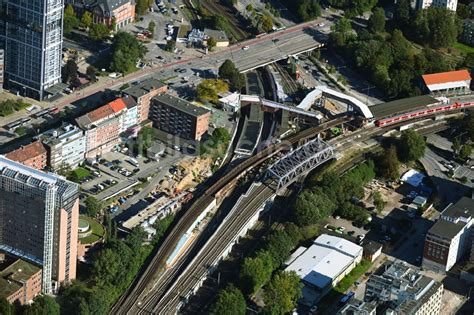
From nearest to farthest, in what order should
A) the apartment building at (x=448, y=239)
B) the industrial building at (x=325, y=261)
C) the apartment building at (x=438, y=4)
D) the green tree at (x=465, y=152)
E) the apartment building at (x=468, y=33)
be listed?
1. the industrial building at (x=325, y=261)
2. the apartment building at (x=448, y=239)
3. the green tree at (x=465, y=152)
4. the apartment building at (x=468, y=33)
5. the apartment building at (x=438, y=4)

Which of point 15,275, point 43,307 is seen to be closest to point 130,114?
point 15,275

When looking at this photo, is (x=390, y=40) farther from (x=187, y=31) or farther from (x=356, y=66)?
(x=187, y=31)

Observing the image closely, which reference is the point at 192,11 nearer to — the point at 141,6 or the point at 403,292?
the point at 141,6

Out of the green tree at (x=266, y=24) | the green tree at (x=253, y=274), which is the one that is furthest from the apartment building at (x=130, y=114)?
the green tree at (x=266, y=24)

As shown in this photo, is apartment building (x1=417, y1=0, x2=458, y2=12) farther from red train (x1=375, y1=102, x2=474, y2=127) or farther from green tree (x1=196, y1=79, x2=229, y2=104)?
green tree (x1=196, y1=79, x2=229, y2=104)

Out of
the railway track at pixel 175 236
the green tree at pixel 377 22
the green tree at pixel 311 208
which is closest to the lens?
the railway track at pixel 175 236

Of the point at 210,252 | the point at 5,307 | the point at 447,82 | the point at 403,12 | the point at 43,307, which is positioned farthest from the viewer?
the point at 403,12

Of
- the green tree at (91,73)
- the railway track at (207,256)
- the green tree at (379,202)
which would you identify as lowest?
the railway track at (207,256)

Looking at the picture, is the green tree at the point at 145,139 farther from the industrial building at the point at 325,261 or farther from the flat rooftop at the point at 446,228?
the flat rooftop at the point at 446,228
